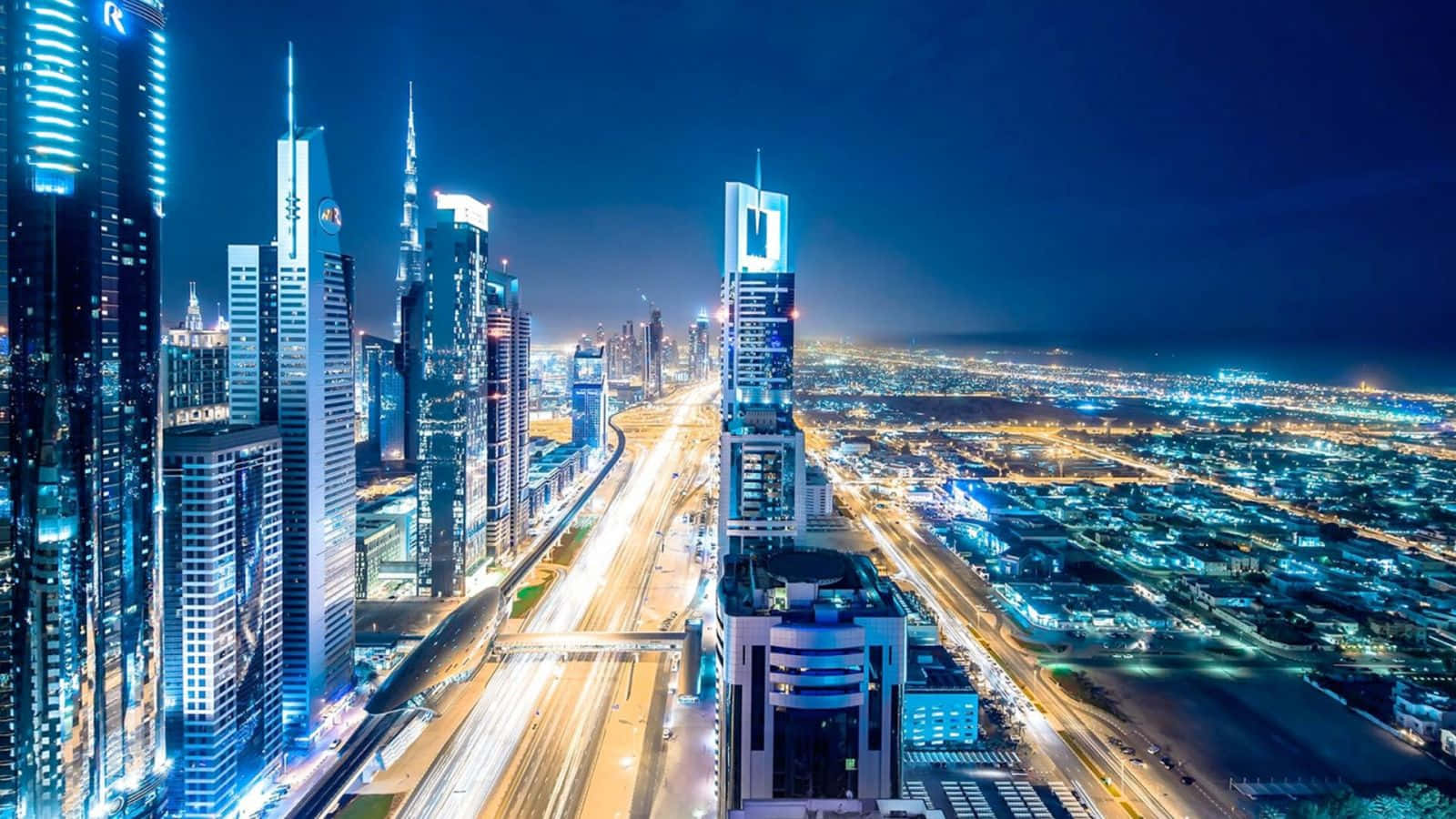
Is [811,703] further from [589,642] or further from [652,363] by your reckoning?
[652,363]

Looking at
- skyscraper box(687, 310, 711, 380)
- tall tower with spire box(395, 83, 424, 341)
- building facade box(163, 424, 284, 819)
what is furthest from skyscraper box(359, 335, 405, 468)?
skyscraper box(687, 310, 711, 380)

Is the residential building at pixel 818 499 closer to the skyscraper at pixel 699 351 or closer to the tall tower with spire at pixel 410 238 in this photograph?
the tall tower with spire at pixel 410 238

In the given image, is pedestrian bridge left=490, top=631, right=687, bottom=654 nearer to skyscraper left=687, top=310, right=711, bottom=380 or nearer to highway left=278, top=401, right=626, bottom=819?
highway left=278, top=401, right=626, bottom=819

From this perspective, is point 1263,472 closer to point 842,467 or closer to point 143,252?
point 842,467

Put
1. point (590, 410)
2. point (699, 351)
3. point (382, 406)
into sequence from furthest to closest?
point (699, 351)
point (590, 410)
point (382, 406)

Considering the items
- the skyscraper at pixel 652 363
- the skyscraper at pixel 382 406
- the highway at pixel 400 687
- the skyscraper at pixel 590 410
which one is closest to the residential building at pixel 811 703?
the highway at pixel 400 687

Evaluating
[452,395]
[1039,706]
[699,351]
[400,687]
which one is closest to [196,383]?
[452,395]
